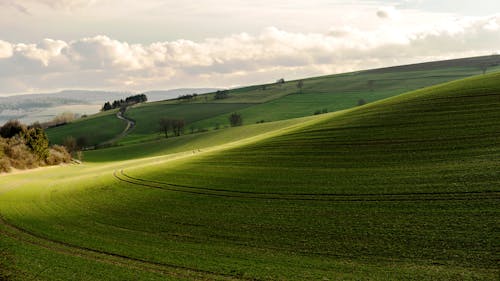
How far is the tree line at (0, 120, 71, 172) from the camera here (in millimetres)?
69875

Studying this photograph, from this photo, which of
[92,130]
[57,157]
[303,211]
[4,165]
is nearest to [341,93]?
[92,130]

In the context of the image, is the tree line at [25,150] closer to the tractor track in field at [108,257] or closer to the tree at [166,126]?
the tree at [166,126]

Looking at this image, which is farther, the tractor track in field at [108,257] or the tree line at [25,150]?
the tree line at [25,150]

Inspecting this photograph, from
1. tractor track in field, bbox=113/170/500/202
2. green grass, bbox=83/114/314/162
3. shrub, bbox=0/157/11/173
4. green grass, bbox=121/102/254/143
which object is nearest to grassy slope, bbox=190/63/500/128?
green grass, bbox=121/102/254/143

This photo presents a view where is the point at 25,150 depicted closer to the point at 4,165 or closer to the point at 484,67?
the point at 4,165

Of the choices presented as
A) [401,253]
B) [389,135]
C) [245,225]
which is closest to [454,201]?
[401,253]

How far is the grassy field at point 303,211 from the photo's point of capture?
1927 cm

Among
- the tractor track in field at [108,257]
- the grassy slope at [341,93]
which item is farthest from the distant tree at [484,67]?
the tractor track in field at [108,257]

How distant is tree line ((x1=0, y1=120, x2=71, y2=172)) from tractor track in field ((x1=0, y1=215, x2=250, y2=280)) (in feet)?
155

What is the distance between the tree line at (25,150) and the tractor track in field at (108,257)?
1861 inches

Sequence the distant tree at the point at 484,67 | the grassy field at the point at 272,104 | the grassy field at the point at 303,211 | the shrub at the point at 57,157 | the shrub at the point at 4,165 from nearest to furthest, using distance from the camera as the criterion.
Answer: the grassy field at the point at 303,211
the shrub at the point at 4,165
the shrub at the point at 57,157
the grassy field at the point at 272,104
the distant tree at the point at 484,67

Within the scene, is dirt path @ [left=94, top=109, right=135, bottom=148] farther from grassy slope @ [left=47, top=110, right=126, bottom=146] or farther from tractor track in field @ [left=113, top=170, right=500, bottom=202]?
tractor track in field @ [left=113, top=170, right=500, bottom=202]

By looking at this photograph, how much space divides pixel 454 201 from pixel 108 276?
2039 centimetres

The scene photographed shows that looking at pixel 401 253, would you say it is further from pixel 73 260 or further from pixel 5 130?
pixel 5 130
